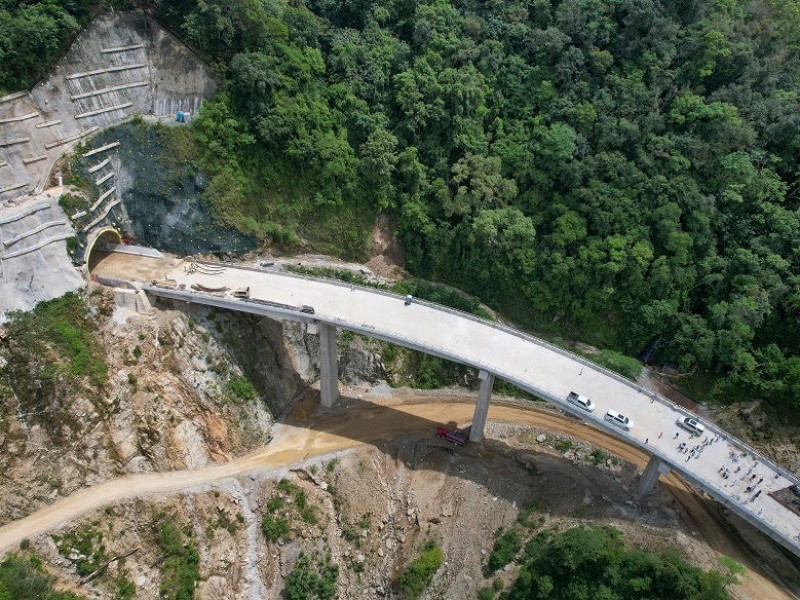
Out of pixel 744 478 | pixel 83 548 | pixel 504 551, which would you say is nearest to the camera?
pixel 83 548

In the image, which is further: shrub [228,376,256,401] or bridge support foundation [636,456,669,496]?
shrub [228,376,256,401]

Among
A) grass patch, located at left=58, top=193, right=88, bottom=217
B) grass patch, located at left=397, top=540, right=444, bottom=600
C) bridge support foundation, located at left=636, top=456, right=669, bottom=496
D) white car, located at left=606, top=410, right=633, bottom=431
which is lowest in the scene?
grass patch, located at left=397, top=540, right=444, bottom=600

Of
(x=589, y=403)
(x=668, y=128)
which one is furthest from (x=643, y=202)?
(x=589, y=403)

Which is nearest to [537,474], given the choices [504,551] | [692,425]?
[504,551]

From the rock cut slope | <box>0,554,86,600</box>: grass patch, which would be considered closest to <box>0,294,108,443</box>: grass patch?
the rock cut slope

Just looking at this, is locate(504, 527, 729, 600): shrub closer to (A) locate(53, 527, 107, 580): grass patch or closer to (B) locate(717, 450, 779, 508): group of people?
(B) locate(717, 450, 779, 508): group of people

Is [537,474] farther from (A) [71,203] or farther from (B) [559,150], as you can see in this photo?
(A) [71,203]

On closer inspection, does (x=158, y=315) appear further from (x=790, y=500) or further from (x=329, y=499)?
(x=790, y=500)
